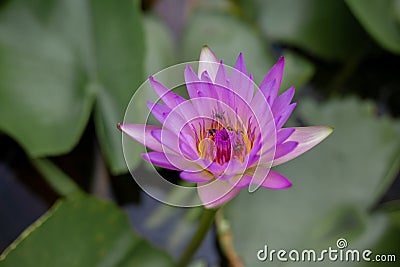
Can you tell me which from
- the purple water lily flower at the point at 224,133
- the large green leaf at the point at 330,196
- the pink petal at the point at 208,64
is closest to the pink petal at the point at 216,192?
the purple water lily flower at the point at 224,133

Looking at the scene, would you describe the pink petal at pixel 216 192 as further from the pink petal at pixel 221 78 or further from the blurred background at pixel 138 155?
the blurred background at pixel 138 155

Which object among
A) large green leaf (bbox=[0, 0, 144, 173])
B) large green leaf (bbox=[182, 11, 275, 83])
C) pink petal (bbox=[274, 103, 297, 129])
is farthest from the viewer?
large green leaf (bbox=[182, 11, 275, 83])

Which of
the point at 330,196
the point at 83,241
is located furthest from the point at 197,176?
the point at 330,196

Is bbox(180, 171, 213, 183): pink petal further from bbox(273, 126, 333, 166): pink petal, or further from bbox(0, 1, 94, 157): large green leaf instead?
bbox(0, 1, 94, 157): large green leaf

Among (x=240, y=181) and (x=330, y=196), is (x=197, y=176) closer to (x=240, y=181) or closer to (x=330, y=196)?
(x=240, y=181)

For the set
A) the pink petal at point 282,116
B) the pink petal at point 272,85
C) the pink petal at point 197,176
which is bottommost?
the pink petal at point 197,176

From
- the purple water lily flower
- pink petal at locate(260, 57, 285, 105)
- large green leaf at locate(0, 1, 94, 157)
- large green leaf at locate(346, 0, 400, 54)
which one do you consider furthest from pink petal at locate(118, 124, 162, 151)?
large green leaf at locate(346, 0, 400, 54)

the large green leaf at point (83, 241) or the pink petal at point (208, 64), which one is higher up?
the pink petal at point (208, 64)
